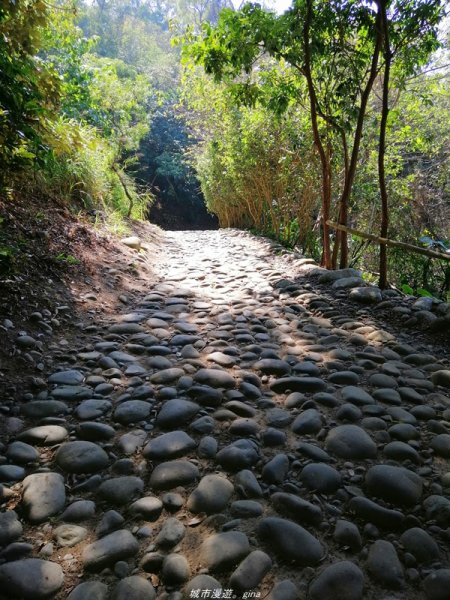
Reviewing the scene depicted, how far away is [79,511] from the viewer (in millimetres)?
1458

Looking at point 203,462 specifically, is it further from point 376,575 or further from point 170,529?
point 376,575

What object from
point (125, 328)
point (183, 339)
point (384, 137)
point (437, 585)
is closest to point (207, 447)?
point (437, 585)

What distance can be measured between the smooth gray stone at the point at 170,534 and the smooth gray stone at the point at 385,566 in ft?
2.03

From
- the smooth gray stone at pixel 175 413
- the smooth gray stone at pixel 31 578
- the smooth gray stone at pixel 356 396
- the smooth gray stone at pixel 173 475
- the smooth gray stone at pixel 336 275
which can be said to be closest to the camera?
the smooth gray stone at pixel 31 578

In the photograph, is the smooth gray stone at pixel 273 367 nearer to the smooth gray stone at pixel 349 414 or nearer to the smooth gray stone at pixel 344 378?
the smooth gray stone at pixel 344 378

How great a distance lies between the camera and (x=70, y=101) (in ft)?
21.2

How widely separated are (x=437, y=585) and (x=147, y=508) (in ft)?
3.14

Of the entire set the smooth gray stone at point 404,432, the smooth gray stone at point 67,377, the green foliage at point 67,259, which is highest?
the green foliage at point 67,259

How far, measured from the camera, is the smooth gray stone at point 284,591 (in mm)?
1156

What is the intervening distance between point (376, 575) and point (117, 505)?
3.00 ft

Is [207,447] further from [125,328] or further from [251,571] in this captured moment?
[125,328]

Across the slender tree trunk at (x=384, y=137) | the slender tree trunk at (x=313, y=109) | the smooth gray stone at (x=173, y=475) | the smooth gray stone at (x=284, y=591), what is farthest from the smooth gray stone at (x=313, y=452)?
the slender tree trunk at (x=313, y=109)

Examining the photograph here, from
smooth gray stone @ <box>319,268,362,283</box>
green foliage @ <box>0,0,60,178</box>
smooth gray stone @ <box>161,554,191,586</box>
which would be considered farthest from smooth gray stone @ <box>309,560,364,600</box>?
smooth gray stone @ <box>319,268,362,283</box>

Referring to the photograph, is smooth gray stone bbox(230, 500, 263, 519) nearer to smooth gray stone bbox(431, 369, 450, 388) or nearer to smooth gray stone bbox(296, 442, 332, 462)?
smooth gray stone bbox(296, 442, 332, 462)
